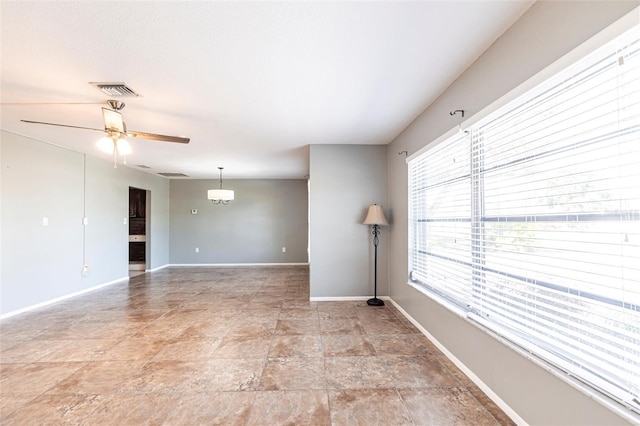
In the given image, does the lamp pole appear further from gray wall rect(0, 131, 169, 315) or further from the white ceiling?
gray wall rect(0, 131, 169, 315)

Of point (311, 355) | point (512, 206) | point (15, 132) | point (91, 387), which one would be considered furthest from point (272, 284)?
point (512, 206)

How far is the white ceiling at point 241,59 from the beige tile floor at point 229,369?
239 cm

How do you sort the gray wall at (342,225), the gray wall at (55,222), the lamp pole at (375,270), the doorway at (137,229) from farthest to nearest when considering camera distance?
the doorway at (137,229)
the gray wall at (342,225)
the lamp pole at (375,270)
the gray wall at (55,222)

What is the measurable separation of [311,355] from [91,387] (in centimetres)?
171

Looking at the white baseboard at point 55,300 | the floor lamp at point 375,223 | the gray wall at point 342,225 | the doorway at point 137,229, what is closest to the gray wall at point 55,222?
the white baseboard at point 55,300

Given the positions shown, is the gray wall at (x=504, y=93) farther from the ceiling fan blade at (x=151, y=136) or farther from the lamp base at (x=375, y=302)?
the ceiling fan blade at (x=151, y=136)

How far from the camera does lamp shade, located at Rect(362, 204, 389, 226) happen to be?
4.07m

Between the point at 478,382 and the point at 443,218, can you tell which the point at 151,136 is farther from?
the point at 478,382

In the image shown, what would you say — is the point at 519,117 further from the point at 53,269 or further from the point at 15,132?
the point at 53,269

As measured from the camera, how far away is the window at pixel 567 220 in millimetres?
1139

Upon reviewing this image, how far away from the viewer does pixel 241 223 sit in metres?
8.09

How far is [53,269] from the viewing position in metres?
4.35

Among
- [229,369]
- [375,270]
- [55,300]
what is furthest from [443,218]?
[55,300]

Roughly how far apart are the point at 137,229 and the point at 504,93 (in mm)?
8492
